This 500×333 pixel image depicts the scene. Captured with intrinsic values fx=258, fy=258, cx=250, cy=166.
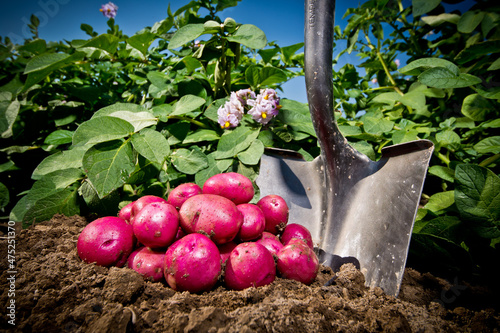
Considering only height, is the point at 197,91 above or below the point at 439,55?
below

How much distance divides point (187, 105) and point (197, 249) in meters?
0.93

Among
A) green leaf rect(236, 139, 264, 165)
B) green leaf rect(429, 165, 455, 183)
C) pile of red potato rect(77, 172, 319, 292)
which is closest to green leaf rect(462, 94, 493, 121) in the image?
green leaf rect(429, 165, 455, 183)

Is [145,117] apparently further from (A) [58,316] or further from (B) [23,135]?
(B) [23,135]

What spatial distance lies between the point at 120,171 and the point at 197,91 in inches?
34.3

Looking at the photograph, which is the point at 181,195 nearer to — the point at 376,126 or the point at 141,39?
the point at 141,39

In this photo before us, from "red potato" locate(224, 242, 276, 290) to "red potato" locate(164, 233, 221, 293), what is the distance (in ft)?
0.17

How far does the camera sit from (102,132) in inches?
46.1

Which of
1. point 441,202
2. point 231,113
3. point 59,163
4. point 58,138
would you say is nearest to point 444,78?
point 441,202

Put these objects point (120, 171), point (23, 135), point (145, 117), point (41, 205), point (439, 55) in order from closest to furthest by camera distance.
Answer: point (120, 171)
point (41, 205)
point (145, 117)
point (23, 135)
point (439, 55)

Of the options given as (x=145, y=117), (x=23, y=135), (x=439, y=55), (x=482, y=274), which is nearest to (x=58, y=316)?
(x=145, y=117)

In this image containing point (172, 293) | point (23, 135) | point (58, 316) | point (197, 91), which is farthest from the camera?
point (23, 135)

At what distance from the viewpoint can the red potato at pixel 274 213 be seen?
1.18 meters

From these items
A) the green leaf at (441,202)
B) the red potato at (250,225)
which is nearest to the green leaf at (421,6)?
the green leaf at (441,202)

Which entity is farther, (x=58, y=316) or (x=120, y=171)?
(x=120, y=171)
